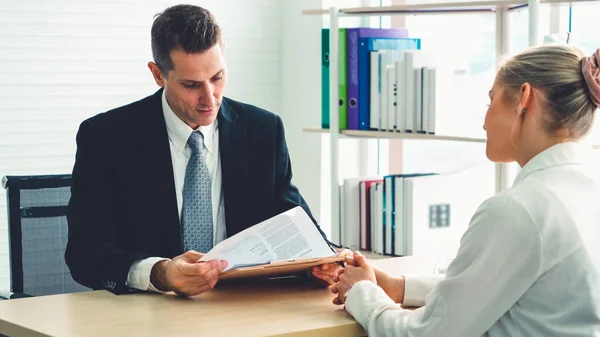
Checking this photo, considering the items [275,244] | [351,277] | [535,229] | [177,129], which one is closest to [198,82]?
[177,129]

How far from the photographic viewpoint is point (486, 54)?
3.63m

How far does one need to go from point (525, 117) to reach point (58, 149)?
2598 mm

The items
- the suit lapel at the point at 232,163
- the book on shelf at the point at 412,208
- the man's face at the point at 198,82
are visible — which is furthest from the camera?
the book on shelf at the point at 412,208

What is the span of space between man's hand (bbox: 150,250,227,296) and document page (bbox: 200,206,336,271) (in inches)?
1.2

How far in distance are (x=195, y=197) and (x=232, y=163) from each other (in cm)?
14

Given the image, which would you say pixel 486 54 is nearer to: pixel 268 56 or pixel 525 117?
pixel 268 56

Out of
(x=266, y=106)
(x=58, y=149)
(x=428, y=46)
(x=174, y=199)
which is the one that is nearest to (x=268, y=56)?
(x=266, y=106)

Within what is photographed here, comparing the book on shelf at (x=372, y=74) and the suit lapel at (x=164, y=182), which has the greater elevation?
the book on shelf at (x=372, y=74)

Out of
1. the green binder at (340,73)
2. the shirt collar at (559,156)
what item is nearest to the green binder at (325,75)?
→ the green binder at (340,73)

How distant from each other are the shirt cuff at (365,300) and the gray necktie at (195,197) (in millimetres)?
576

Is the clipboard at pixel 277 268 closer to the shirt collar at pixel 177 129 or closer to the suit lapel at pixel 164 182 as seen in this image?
the suit lapel at pixel 164 182

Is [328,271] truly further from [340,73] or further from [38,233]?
[340,73]

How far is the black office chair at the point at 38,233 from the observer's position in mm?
2654

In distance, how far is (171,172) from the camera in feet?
7.66
